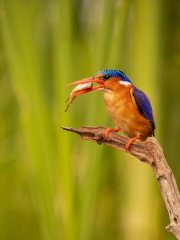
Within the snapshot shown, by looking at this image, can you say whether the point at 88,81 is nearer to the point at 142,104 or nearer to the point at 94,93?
the point at 142,104

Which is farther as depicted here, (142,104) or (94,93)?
(94,93)

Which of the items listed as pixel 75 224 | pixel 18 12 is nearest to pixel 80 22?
pixel 18 12

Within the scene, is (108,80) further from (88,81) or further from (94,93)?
(94,93)

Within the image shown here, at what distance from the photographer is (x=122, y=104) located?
27.1 inches

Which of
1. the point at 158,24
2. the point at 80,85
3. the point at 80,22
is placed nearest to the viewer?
the point at 80,85

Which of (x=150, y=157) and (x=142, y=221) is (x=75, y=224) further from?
(x=150, y=157)

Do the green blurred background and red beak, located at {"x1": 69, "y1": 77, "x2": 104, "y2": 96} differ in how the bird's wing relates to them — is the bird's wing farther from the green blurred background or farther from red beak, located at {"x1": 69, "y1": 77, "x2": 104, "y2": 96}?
the green blurred background

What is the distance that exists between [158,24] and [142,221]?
1.37 feet

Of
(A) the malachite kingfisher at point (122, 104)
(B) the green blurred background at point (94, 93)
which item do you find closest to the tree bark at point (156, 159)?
(A) the malachite kingfisher at point (122, 104)

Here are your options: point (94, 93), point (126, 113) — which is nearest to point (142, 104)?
point (126, 113)

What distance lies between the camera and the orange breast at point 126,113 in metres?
0.68

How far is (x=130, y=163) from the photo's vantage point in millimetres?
1372

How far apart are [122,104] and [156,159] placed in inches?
2.8

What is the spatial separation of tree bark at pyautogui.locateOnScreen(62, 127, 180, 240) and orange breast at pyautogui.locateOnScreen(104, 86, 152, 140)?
0.5 inches
